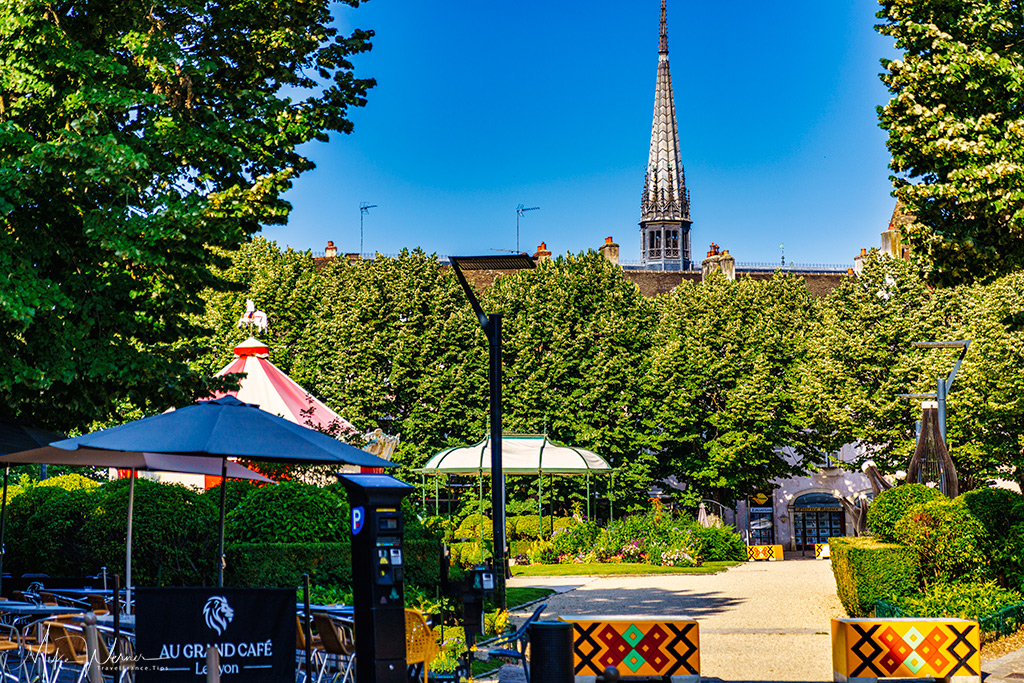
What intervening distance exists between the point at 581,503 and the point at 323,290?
18986 millimetres

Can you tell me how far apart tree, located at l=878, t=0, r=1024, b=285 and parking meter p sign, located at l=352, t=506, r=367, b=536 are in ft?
33.8

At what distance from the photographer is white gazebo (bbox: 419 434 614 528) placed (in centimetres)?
3070

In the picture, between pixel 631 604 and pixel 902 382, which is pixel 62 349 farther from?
pixel 902 382

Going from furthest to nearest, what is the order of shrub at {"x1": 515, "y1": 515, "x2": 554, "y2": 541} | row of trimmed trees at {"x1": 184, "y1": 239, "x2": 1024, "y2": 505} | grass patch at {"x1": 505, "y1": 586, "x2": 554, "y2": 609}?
row of trimmed trees at {"x1": 184, "y1": 239, "x2": 1024, "y2": 505} → shrub at {"x1": 515, "y1": 515, "x2": 554, "y2": 541} → grass patch at {"x1": 505, "y1": 586, "x2": 554, "y2": 609}

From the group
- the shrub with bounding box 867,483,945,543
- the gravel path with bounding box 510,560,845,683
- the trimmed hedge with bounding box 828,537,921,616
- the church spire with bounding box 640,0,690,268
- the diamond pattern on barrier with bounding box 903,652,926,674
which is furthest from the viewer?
the church spire with bounding box 640,0,690,268

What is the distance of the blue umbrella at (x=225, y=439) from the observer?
9461 millimetres

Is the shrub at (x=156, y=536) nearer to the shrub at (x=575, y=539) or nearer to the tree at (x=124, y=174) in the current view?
the tree at (x=124, y=174)

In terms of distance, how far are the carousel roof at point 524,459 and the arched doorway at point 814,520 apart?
24.7 metres

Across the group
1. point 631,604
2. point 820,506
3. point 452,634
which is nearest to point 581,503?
point 820,506

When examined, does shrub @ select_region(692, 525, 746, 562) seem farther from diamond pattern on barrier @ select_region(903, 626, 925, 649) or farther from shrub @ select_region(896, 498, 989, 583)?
diamond pattern on barrier @ select_region(903, 626, 925, 649)

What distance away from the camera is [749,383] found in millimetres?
44062

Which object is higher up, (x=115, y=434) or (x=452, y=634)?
(x=115, y=434)

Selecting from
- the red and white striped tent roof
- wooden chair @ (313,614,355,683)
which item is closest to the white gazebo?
the red and white striped tent roof

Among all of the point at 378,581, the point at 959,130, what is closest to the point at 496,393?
the point at 378,581
